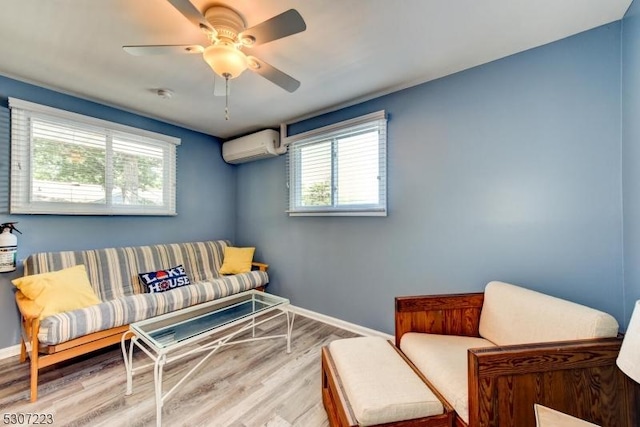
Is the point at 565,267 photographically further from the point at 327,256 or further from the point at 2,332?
the point at 2,332

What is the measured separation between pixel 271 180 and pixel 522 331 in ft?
9.66

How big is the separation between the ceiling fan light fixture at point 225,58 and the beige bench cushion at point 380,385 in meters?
1.79

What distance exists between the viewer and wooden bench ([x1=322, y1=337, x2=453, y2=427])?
1.10m

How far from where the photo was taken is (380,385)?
1.22 m

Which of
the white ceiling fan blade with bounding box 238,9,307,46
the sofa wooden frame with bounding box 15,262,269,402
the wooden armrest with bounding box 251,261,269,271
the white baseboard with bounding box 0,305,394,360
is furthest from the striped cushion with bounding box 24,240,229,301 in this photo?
the white ceiling fan blade with bounding box 238,9,307,46

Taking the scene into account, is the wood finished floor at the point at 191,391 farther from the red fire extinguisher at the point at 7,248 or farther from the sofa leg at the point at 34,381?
the red fire extinguisher at the point at 7,248

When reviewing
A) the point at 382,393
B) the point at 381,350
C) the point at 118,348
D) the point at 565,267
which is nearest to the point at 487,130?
the point at 565,267

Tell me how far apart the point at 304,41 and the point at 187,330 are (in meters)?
2.19

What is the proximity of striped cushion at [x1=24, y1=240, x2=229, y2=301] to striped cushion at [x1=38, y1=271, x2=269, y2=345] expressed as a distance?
15.5 inches

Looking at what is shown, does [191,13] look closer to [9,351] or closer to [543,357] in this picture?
[543,357]

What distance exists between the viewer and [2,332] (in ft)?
7.13

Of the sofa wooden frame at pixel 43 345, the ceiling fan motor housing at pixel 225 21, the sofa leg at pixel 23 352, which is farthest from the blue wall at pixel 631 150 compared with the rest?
the sofa leg at pixel 23 352

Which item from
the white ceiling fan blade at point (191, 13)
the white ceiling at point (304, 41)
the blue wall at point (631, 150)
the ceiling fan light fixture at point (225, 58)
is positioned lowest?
the blue wall at point (631, 150)

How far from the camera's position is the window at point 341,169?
99.7 inches
